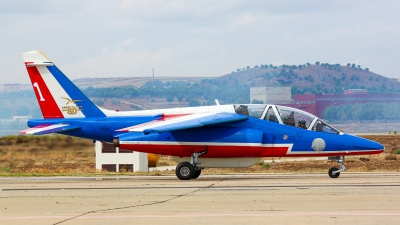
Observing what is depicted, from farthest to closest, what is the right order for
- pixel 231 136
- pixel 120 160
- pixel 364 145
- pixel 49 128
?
pixel 120 160 < pixel 49 128 < pixel 231 136 < pixel 364 145

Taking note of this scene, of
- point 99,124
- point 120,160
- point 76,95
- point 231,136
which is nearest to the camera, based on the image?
point 231,136

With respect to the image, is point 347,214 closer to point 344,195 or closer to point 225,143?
point 344,195

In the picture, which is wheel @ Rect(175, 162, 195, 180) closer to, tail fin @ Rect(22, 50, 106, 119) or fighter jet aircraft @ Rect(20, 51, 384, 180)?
fighter jet aircraft @ Rect(20, 51, 384, 180)

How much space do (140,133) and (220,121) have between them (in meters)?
2.94

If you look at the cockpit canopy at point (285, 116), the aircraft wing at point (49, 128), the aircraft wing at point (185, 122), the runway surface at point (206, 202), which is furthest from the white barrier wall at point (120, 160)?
the runway surface at point (206, 202)

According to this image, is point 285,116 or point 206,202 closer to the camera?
point 206,202

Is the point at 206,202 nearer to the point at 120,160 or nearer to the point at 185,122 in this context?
the point at 185,122

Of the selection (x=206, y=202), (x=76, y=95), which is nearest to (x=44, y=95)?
(x=76, y=95)

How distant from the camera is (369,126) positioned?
127 meters

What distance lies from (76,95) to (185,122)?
464 centimetres

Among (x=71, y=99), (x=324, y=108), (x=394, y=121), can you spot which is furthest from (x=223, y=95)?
(x=71, y=99)

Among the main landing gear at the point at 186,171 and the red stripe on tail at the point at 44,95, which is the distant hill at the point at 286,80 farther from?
the main landing gear at the point at 186,171

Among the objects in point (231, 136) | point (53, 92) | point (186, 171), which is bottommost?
point (186, 171)

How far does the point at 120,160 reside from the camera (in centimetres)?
3747
